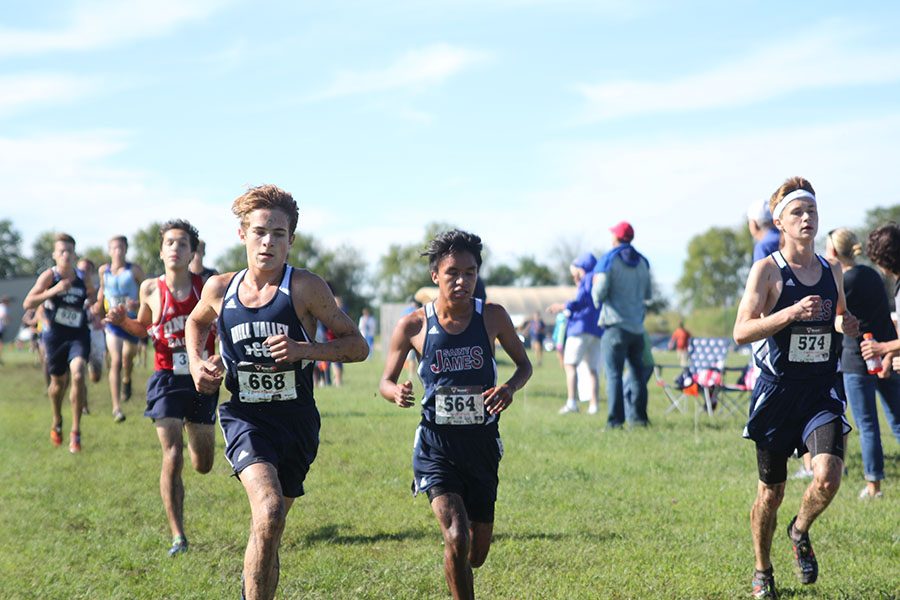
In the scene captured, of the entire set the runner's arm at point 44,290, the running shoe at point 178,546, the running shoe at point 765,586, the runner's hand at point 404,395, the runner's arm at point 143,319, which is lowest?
the running shoe at point 765,586

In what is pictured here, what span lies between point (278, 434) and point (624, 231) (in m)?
9.12

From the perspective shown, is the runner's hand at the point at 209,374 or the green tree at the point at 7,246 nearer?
the runner's hand at the point at 209,374

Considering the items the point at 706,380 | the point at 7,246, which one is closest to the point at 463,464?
the point at 706,380

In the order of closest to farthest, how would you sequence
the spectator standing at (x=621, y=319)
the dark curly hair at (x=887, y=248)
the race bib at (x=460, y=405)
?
the race bib at (x=460, y=405)
the dark curly hair at (x=887, y=248)
the spectator standing at (x=621, y=319)

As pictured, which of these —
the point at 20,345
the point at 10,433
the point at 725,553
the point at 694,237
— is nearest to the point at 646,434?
the point at 725,553

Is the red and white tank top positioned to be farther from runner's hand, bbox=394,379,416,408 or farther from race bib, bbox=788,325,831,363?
race bib, bbox=788,325,831,363

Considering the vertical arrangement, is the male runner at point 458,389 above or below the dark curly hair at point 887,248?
below

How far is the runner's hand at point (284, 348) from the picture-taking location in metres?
4.85

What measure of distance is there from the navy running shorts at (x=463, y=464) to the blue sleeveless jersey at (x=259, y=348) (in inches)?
31.1

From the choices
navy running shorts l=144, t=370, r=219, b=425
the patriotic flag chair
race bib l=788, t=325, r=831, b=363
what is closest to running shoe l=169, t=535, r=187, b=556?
navy running shorts l=144, t=370, r=219, b=425

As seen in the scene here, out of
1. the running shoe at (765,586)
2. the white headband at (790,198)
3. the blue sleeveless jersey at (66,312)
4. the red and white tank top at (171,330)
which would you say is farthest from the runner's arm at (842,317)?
the blue sleeveless jersey at (66,312)

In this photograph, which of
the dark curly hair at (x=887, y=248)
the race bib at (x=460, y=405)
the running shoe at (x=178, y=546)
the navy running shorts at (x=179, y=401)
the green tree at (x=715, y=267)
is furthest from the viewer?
the green tree at (x=715, y=267)

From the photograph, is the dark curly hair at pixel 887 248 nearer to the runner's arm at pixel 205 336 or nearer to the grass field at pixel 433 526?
the grass field at pixel 433 526

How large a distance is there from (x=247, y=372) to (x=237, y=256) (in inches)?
4867
